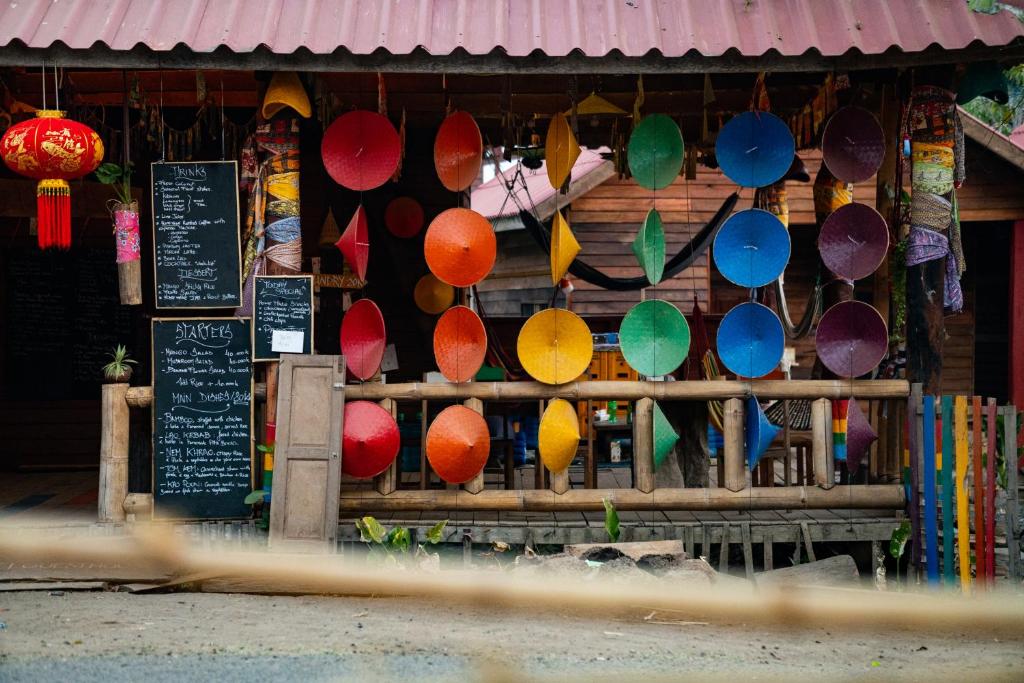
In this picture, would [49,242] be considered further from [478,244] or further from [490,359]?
A: [490,359]

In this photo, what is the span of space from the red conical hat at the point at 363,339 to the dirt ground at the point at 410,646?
5.59 feet

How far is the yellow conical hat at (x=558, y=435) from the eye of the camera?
652cm

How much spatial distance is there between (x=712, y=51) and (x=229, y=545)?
4467 mm

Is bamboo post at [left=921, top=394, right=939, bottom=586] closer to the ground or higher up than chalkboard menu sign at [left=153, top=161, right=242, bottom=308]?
closer to the ground

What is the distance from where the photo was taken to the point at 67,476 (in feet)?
29.5

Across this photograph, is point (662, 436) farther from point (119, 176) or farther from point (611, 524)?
point (119, 176)

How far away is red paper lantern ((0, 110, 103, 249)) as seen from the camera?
5.98 meters

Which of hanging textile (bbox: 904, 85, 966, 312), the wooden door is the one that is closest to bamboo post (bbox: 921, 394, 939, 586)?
hanging textile (bbox: 904, 85, 966, 312)

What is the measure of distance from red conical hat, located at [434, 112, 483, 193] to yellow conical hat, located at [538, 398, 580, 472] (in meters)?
1.69

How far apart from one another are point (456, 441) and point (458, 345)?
2.17 ft

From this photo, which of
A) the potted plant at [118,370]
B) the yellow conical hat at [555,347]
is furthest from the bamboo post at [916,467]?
the potted plant at [118,370]

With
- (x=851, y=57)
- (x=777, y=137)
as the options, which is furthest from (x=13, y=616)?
(x=851, y=57)

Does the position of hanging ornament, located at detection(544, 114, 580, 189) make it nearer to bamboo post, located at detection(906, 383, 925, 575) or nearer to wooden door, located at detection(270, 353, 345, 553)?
wooden door, located at detection(270, 353, 345, 553)

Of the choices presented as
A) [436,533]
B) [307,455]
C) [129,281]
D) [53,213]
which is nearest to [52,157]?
[53,213]
